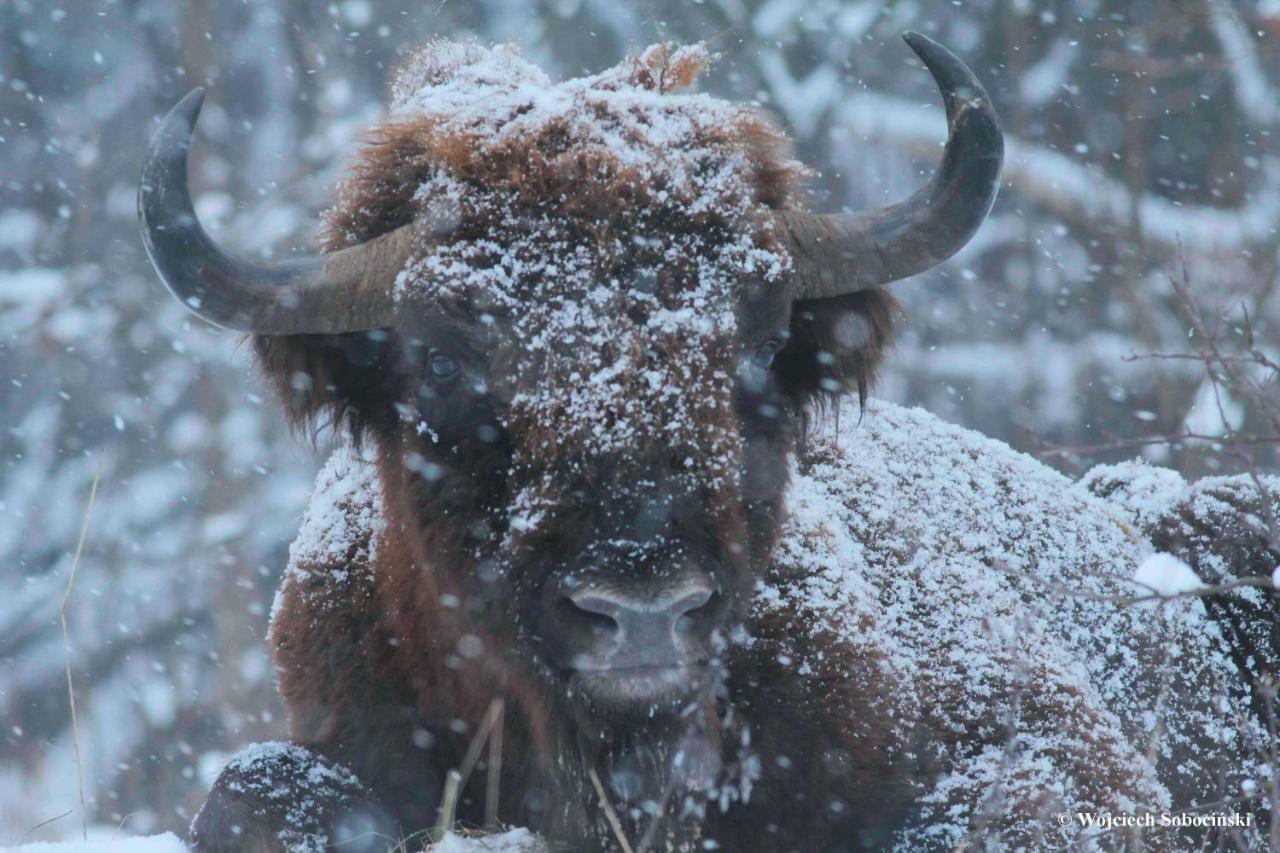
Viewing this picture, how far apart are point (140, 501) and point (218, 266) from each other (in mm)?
10988

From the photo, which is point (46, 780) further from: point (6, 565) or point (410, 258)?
point (410, 258)

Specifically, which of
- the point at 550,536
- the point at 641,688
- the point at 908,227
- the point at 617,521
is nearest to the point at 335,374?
the point at 550,536

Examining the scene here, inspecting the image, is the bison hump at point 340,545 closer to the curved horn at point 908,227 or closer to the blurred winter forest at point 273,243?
the curved horn at point 908,227

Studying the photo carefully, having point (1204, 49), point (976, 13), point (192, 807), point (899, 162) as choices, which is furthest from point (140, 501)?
point (1204, 49)

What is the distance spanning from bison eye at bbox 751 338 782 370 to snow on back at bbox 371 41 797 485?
180 millimetres

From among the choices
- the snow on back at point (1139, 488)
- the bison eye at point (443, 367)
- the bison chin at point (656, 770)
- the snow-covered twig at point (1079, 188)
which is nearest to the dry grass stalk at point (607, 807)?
the bison chin at point (656, 770)

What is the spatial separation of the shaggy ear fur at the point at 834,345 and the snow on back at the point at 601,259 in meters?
0.35

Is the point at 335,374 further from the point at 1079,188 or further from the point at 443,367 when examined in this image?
the point at 1079,188

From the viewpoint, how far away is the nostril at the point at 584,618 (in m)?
2.91

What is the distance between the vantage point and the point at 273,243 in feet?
42.5

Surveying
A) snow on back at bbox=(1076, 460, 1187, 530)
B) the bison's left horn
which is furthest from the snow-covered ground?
snow on back at bbox=(1076, 460, 1187, 530)

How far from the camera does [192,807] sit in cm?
Answer: 999

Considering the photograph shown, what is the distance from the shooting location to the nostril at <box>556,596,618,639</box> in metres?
2.91

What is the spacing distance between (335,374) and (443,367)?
528 mm
